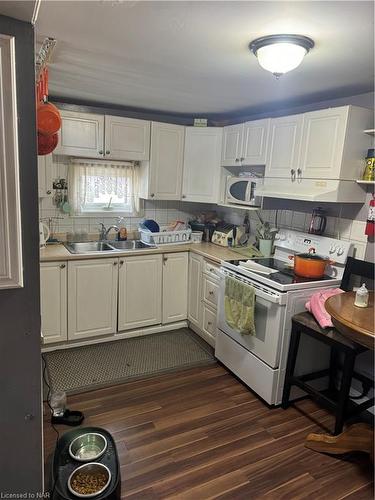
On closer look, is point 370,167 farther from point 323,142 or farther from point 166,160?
point 166,160

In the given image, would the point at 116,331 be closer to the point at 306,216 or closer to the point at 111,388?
the point at 111,388

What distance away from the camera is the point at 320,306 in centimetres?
229

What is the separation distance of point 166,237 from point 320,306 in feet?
5.85

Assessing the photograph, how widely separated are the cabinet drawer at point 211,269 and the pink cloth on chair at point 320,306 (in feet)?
2.95

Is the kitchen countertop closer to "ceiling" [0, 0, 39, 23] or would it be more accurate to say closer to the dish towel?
the dish towel

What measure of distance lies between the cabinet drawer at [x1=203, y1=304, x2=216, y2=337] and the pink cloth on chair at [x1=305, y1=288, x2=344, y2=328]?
1016mm

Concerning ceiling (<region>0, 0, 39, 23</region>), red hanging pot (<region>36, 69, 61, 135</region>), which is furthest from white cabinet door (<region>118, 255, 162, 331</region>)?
ceiling (<region>0, 0, 39, 23</region>)

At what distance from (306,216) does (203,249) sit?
1.03m

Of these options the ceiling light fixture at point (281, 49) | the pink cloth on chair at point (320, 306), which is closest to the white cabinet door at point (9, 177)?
the ceiling light fixture at point (281, 49)

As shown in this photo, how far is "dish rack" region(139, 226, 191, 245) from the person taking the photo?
11.6ft

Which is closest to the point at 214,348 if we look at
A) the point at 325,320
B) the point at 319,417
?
the point at 319,417

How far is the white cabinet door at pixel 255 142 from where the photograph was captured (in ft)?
9.77

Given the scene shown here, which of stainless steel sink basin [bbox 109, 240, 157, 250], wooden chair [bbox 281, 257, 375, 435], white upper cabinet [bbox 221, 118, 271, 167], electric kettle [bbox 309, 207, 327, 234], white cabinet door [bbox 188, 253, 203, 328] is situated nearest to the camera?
wooden chair [bbox 281, 257, 375, 435]

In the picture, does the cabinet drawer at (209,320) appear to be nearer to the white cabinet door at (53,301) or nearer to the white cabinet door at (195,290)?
the white cabinet door at (195,290)
